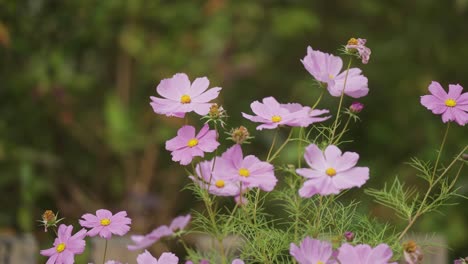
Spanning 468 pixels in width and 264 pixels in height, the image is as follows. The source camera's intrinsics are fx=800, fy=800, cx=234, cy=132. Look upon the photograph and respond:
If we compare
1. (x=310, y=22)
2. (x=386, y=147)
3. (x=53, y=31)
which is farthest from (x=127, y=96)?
(x=386, y=147)

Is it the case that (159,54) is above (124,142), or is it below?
above

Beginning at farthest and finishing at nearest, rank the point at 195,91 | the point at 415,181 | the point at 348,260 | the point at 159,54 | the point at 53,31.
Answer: the point at 415,181 → the point at 159,54 → the point at 53,31 → the point at 195,91 → the point at 348,260

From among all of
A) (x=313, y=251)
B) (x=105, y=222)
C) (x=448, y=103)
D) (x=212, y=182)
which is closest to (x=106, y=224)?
(x=105, y=222)

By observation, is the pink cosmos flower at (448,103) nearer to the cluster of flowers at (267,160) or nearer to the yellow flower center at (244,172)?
the cluster of flowers at (267,160)

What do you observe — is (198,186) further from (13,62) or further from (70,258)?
(13,62)

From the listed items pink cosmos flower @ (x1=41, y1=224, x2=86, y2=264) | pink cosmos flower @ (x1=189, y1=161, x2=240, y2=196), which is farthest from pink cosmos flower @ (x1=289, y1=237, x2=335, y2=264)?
pink cosmos flower @ (x1=41, y1=224, x2=86, y2=264)

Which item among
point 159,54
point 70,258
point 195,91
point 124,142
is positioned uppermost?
point 195,91

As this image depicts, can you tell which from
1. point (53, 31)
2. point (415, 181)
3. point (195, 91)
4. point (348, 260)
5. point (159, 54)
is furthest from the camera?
point (415, 181)
